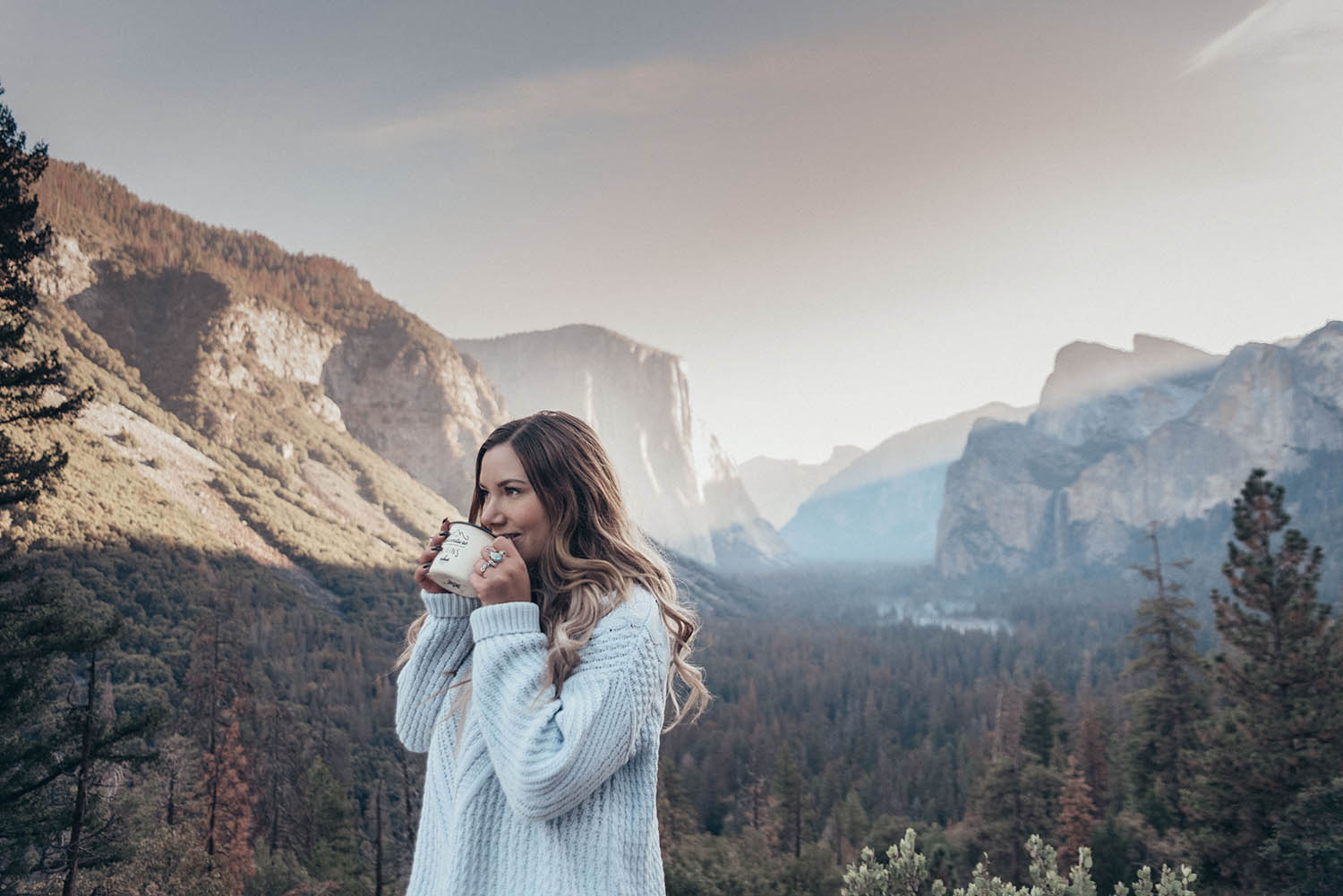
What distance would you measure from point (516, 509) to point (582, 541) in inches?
8.8

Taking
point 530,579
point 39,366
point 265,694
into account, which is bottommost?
point 265,694

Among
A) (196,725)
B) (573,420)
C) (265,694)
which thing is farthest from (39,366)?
(265,694)

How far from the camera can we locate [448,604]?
2102mm

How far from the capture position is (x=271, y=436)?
324ft

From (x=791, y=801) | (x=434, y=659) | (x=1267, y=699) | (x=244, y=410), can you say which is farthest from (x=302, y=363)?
(x=434, y=659)

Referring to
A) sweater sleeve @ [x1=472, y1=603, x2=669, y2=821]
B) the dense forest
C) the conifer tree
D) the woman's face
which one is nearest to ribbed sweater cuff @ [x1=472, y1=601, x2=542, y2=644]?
sweater sleeve @ [x1=472, y1=603, x2=669, y2=821]

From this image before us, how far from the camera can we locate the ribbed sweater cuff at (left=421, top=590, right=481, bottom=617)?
82.5 inches

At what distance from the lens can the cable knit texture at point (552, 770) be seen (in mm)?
1688

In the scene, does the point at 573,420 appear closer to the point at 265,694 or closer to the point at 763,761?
the point at 265,694

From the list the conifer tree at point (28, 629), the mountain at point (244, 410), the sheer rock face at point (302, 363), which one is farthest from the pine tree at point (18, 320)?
the sheer rock face at point (302, 363)

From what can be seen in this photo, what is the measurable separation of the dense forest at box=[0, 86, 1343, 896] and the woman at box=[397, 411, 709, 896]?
3.61 metres

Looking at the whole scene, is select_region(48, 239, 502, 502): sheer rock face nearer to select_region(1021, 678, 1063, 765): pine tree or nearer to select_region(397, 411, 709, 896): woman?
select_region(1021, 678, 1063, 765): pine tree

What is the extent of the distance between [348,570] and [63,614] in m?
72.2

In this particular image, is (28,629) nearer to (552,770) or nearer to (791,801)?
(552,770)
